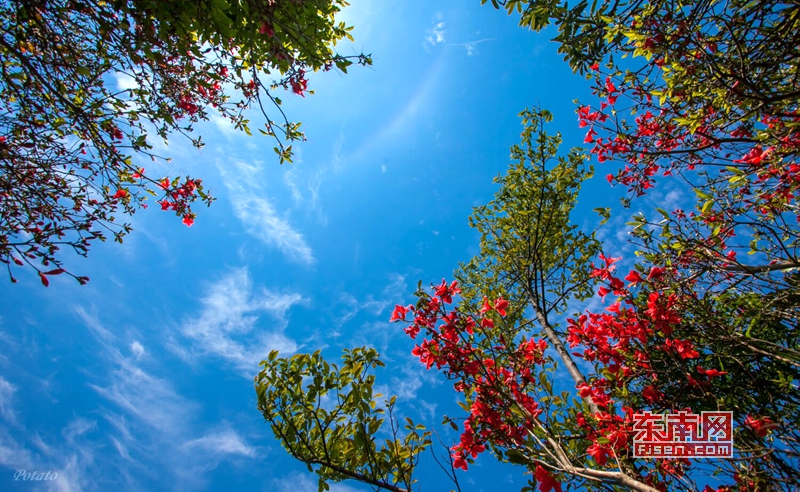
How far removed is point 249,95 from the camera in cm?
354

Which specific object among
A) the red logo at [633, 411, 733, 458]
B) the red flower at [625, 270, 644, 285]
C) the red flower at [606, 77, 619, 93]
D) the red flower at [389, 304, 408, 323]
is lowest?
the red logo at [633, 411, 733, 458]

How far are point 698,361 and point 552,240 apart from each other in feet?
8.22

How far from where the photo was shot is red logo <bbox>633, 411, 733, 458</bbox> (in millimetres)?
2266

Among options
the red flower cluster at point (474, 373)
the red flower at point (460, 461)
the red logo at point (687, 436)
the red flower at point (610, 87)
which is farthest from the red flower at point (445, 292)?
the red flower at point (610, 87)

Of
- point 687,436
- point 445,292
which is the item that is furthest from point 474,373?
point 687,436

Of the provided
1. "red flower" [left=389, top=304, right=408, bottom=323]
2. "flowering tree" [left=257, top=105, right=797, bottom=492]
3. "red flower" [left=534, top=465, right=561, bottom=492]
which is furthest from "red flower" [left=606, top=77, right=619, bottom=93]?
"red flower" [left=534, top=465, right=561, bottom=492]

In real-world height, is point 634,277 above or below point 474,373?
above

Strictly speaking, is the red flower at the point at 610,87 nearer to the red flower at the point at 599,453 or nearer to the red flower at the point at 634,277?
the red flower at the point at 634,277

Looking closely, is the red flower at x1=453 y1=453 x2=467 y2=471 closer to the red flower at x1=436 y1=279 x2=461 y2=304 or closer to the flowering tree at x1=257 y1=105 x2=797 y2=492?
the flowering tree at x1=257 y1=105 x2=797 y2=492

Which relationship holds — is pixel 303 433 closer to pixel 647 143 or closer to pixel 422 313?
pixel 422 313

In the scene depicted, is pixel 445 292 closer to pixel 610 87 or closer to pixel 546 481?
pixel 546 481

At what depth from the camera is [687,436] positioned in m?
2.31

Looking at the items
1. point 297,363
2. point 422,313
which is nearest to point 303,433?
point 297,363

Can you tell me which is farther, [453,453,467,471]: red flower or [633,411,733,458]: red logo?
[453,453,467,471]: red flower
